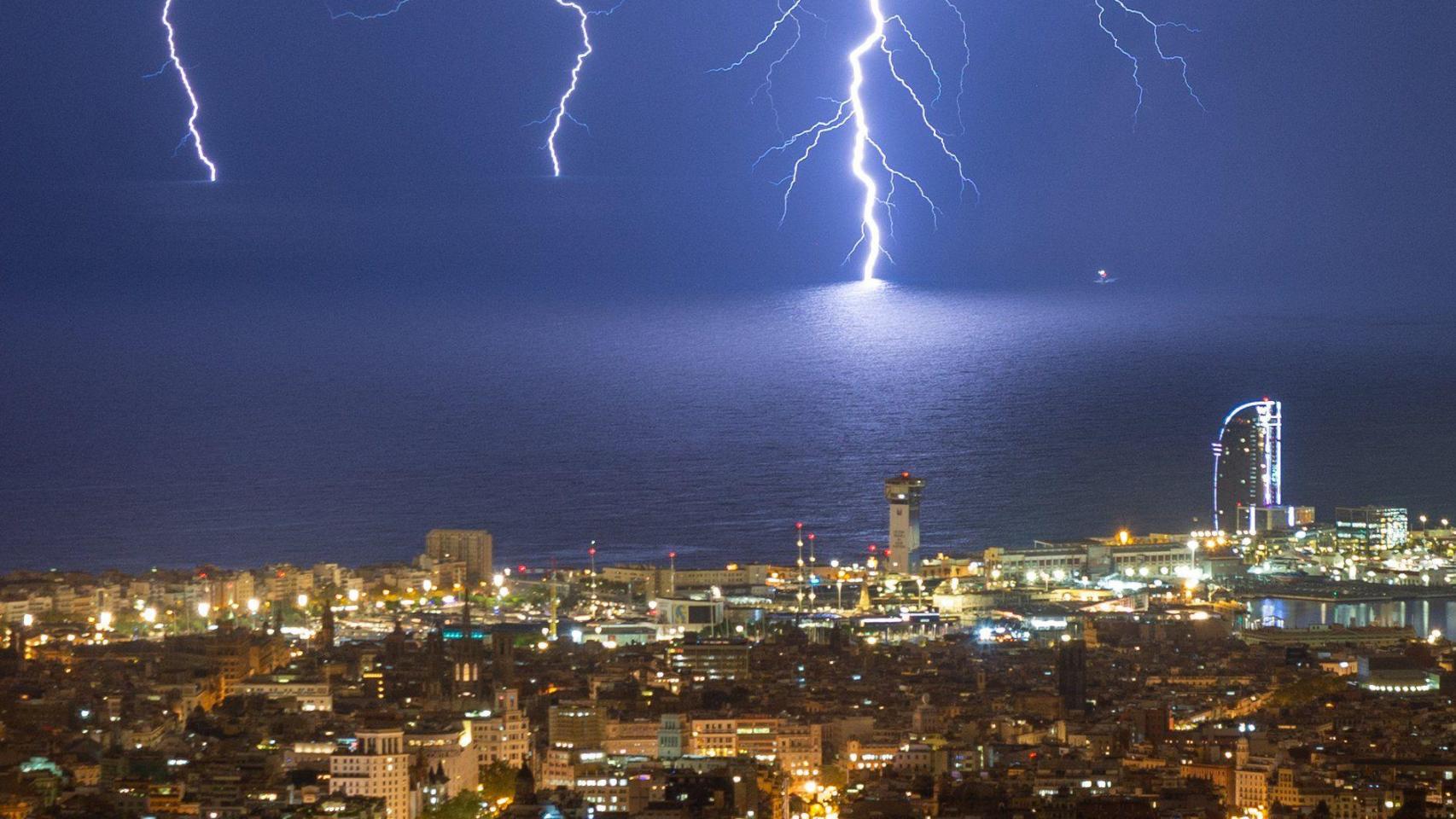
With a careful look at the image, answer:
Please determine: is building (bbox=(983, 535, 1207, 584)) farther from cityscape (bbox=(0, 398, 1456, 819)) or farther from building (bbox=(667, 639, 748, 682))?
building (bbox=(667, 639, 748, 682))

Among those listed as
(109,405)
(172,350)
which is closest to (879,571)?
(109,405)

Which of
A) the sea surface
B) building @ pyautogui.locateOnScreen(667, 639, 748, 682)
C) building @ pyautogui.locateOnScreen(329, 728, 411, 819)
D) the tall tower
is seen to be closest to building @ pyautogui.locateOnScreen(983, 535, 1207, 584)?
the tall tower

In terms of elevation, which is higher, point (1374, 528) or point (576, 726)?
point (1374, 528)

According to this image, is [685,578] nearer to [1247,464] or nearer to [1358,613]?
[1358,613]

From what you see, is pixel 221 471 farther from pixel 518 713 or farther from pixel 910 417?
pixel 518 713

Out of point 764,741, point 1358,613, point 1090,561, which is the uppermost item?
point 1090,561

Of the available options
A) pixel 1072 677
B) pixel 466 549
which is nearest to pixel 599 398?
pixel 466 549
